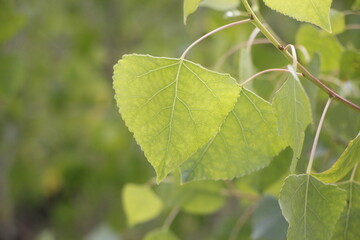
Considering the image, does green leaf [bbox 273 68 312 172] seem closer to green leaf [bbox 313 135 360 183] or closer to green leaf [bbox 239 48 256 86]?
green leaf [bbox 313 135 360 183]

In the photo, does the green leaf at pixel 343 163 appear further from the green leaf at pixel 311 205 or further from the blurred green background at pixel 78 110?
the blurred green background at pixel 78 110

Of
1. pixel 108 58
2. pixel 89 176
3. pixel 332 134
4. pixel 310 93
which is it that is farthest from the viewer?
pixel 108 58

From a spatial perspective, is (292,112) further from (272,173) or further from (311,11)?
(272,173)

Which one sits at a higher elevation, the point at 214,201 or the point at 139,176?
the point at 214,201

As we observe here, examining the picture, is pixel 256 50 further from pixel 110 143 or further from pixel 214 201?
pixel 110 143

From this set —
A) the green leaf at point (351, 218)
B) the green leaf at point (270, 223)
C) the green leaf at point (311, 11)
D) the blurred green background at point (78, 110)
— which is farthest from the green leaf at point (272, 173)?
the blurred green background at point (78, 110)

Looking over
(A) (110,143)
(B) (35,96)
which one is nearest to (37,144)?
(B) (35,96)
